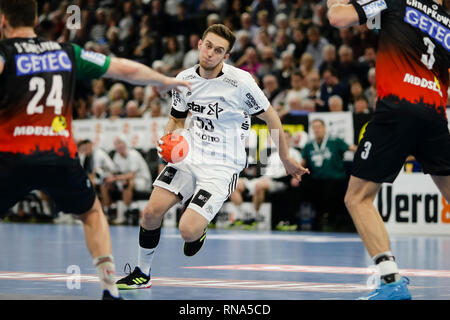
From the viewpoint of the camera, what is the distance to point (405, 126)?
6.57 metres

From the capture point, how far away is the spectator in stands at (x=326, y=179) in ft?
55.1

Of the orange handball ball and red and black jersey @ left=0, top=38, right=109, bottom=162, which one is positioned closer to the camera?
red and black jersey @ left=0, top=38, right=109, bottom=162

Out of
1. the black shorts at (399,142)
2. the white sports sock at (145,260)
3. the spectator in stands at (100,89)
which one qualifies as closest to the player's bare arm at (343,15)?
the black shorts at (399,142)

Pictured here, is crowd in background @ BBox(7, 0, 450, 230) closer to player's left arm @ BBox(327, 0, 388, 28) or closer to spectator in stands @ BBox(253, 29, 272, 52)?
spectator in stands @ BBox(253, 29, 272, 52)

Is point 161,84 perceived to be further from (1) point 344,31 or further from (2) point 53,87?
(1) point 344,31

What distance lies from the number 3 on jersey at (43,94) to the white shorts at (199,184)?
2661 millimetres

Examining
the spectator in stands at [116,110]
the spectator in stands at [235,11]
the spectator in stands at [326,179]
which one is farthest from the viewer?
the spectator in stands at [235,11]

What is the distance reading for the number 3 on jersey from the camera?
18.2 ft

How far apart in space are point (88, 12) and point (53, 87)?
70.1 feet

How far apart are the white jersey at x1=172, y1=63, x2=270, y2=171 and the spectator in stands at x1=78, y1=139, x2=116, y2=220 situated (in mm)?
11518

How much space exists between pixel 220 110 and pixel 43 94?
309 centimetres

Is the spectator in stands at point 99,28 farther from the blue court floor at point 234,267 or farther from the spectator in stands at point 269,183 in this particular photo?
the blue court floor at point 234,267

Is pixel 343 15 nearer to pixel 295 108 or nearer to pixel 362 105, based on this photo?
pixel 362 105

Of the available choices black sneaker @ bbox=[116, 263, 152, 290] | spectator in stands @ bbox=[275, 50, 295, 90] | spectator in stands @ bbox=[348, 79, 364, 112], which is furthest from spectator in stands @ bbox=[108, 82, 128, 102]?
black sneaker @ bbox=[116, 263, 152, 290]
